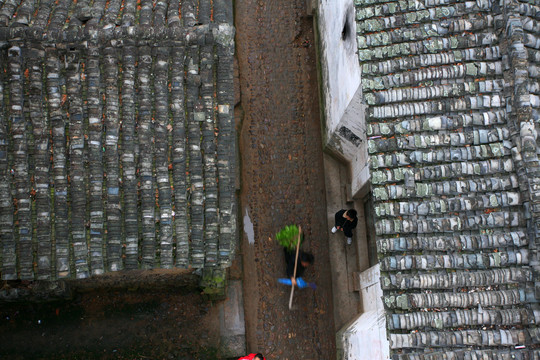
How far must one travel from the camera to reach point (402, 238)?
264 inches

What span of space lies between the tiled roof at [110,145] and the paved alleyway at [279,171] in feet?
12.6

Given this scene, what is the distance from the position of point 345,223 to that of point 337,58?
3921 mm

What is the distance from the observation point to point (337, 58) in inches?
383

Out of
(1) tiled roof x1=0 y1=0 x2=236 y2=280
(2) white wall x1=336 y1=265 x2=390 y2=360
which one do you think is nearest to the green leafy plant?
(2) white wall x1=336 y1=265 x2=390 y2=360

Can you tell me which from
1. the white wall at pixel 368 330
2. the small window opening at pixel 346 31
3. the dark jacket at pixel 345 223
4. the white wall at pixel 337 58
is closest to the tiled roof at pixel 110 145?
the white wall at pixel 337 58

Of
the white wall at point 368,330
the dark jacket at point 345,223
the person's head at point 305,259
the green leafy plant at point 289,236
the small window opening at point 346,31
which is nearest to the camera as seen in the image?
the white wall at point 368,330

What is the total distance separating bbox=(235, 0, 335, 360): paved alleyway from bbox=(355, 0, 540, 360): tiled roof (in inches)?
173

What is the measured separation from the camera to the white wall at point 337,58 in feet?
26.9

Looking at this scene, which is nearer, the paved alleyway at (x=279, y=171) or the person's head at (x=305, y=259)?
the person's head at (x=305, y=259)

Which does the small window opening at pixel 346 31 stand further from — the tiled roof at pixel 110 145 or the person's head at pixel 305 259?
the person's head at pixel 305 259

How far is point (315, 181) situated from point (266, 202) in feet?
4.81

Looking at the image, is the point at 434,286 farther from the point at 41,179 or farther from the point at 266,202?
the point at 41,179

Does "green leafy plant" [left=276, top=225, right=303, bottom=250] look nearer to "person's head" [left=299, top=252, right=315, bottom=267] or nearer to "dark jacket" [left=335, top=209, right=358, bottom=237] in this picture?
"person's head" [left=299, top=252, right=315, bottom=267]

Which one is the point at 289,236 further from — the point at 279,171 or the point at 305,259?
the point at 279,171
